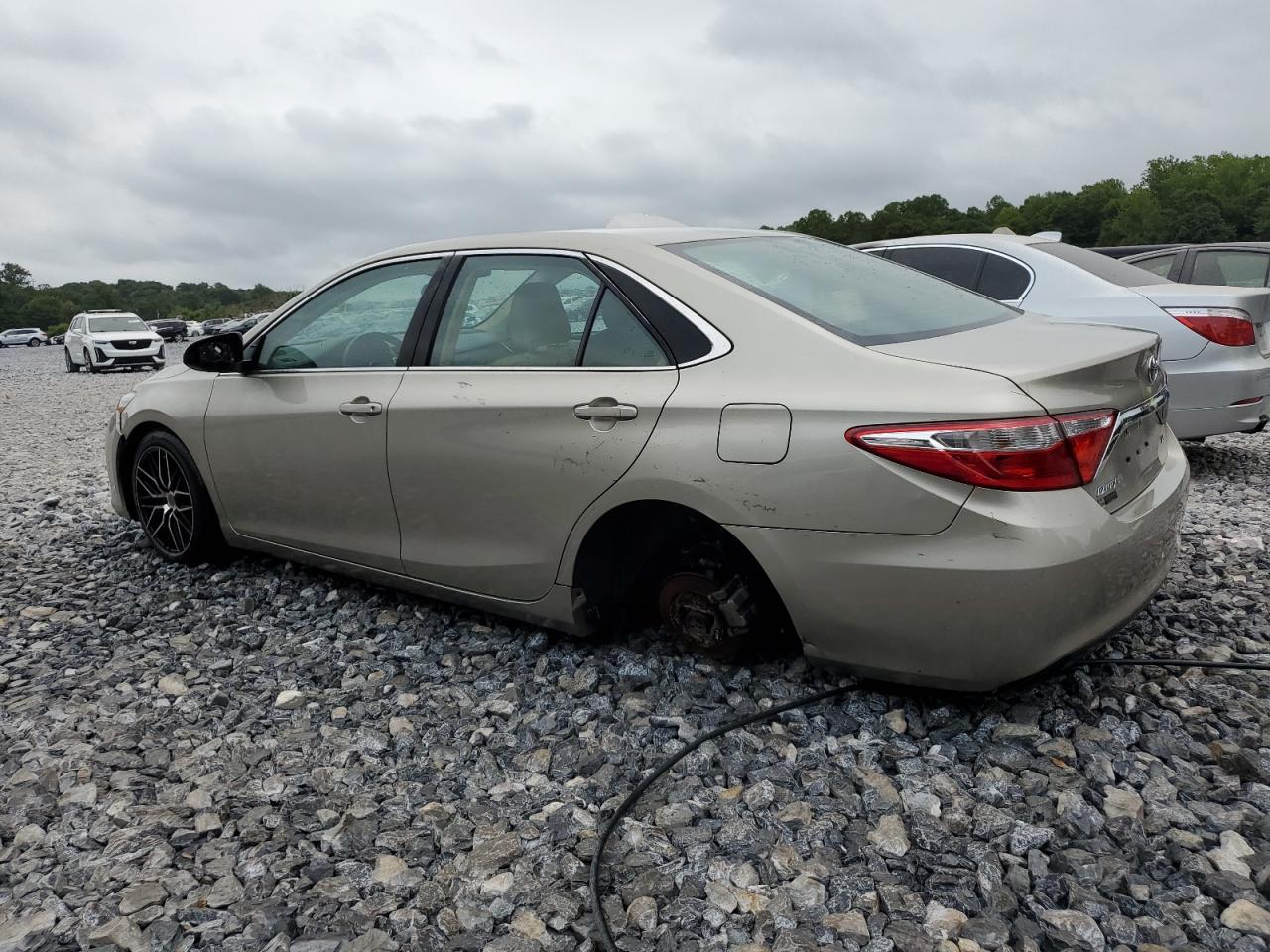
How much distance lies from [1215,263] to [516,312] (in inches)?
337

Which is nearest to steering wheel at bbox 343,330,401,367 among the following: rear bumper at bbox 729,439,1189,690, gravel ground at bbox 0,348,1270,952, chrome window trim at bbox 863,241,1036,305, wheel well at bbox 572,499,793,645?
→ gravel ground at bbox 0,348,1270,952

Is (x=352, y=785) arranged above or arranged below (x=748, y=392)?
below

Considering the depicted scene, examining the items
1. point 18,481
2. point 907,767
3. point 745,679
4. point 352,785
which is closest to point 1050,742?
point 907,767

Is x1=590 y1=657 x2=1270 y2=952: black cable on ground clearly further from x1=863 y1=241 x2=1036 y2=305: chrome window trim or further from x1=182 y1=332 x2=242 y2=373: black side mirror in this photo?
x1=863 y1=241 x2=1036 y2=305: chrome window trim

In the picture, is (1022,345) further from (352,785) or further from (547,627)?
(352,785)

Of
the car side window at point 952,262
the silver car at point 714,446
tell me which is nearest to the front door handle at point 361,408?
the silver car at point 714,446

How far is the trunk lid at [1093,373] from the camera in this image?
2588 millimetres

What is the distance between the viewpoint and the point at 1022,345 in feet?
9.39

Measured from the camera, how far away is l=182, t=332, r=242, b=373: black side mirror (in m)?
4.24

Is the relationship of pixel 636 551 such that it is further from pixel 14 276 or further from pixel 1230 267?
pixel 14 276

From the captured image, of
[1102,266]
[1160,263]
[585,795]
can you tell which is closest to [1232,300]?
[1102,266]

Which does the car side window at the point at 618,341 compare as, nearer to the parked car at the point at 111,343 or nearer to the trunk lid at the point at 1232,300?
the trunk lid at the point at 1232,300

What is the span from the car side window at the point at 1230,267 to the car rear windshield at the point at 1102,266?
11.7ft

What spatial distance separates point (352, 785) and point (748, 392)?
1566mm
